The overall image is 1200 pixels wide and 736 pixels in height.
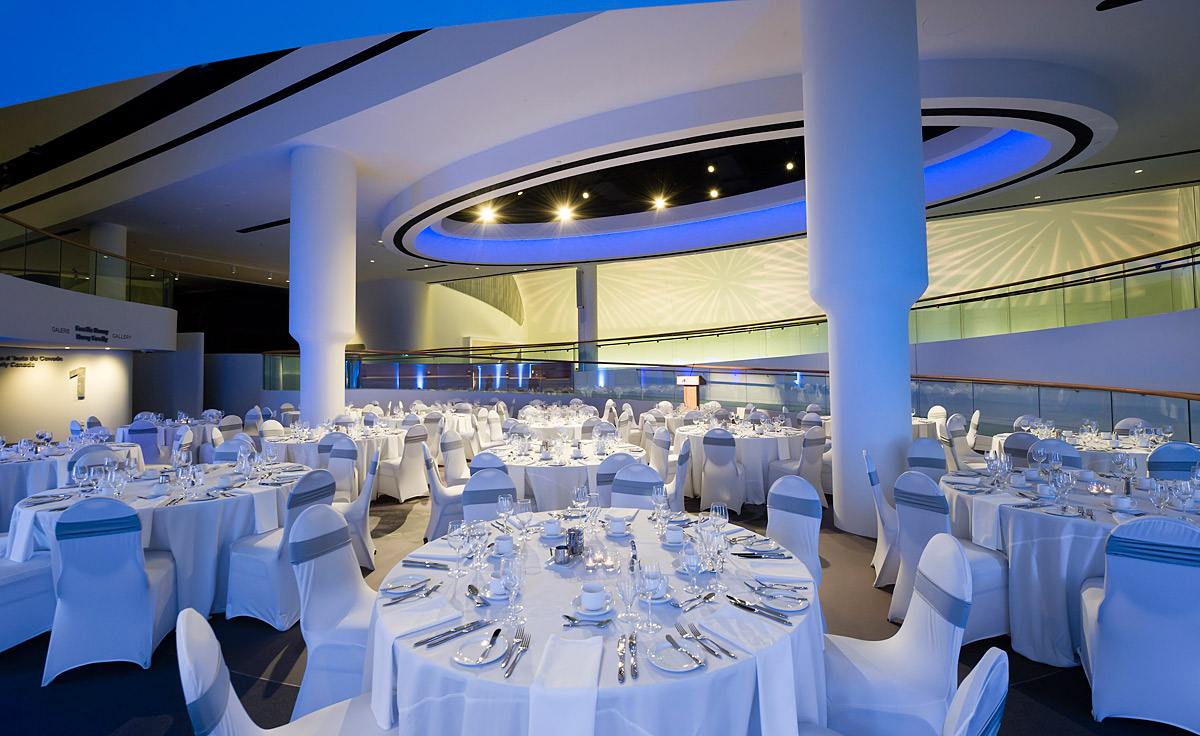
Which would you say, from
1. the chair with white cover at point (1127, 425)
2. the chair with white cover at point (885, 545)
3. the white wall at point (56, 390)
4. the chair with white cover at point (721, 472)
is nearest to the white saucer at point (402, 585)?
the chair with white cover at point (885, 545)

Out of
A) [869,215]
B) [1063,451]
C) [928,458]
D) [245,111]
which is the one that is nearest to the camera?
[928,458]

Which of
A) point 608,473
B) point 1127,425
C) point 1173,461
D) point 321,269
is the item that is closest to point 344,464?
point 608,473

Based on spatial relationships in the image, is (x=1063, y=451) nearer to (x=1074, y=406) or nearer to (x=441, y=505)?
(x=1074, y=406)

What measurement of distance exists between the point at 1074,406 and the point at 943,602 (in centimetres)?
814

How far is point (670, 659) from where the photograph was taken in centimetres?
173

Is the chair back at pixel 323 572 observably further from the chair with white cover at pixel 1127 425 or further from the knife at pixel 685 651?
the chair with white cover at pixel 1127 425

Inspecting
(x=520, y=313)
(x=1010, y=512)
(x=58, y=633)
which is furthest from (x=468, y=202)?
(x=520, y=313)

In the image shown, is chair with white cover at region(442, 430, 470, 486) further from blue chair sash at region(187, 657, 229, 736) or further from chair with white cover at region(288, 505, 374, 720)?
blue chair sash at region(187, 657, 229, 736)

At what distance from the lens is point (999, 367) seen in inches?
415

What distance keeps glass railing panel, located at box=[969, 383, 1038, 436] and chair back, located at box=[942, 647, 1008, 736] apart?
9.35 m

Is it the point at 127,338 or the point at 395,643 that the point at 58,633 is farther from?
the point at 127,338

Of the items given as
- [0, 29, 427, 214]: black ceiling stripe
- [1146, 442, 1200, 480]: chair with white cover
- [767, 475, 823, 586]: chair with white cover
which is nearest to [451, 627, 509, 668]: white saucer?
[767, 475, 823, 586]: chair with white cover

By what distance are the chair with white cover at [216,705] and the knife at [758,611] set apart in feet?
4.04

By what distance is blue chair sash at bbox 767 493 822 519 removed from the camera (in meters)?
3.37
